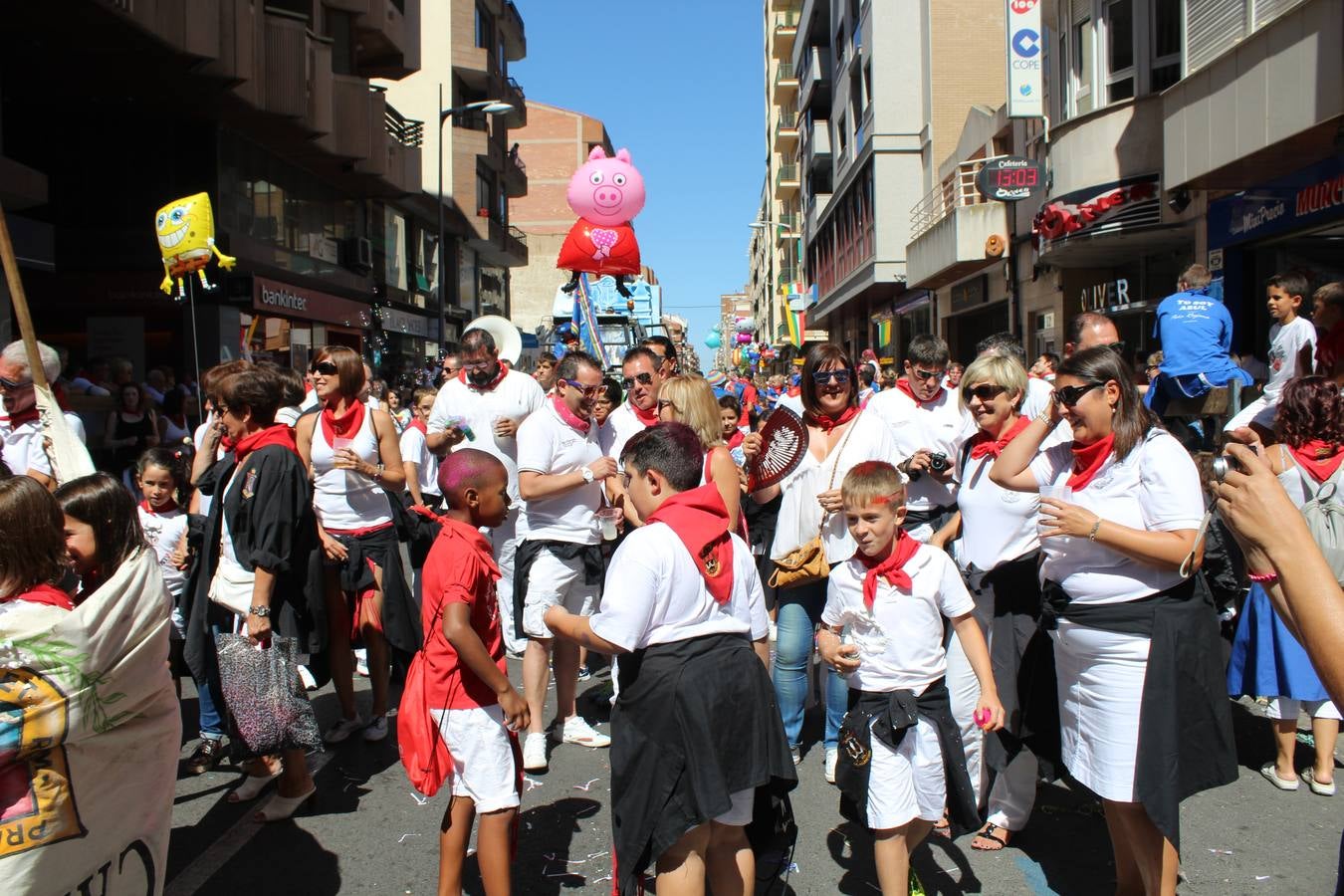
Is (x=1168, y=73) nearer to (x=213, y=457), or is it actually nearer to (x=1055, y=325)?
(x=1055, y=325)

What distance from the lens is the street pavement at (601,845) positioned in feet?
13.1

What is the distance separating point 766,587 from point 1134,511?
260 cm

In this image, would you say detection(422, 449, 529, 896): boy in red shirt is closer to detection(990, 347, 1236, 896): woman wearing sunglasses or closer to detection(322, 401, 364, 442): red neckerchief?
detection(990, 347, 1236, 896): woman wearing sunglasses

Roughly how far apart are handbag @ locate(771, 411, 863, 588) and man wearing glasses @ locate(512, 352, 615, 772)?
1003 millimetres

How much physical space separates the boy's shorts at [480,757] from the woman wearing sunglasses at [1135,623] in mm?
1927

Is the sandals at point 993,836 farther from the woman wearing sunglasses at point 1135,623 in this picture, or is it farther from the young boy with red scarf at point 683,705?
the young boy with red scarf at point 683,705

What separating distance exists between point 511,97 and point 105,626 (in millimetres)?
42800

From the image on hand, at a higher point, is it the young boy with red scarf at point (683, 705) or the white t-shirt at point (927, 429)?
the white t-shirt at point (927, 429)

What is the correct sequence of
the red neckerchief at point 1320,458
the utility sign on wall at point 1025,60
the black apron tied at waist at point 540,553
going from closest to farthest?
the red neckerchief at point 1320,458 → the black apron tied at waist at point 540,553 → the utility sign on wall at point 1025,60

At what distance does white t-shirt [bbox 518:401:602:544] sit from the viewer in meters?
5.44

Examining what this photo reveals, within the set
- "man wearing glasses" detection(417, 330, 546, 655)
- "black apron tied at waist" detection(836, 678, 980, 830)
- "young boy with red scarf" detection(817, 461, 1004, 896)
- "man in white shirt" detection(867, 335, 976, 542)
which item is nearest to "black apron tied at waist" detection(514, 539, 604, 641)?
"man wearing glasses" detection(417, 330, 546, 655)

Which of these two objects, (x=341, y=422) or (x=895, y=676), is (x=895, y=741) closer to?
(x=895, y=676)

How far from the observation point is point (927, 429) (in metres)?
5.96

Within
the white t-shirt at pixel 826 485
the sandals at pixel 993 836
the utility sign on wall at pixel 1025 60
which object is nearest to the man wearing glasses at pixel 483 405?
the white t-shirt at pixel 826 485
